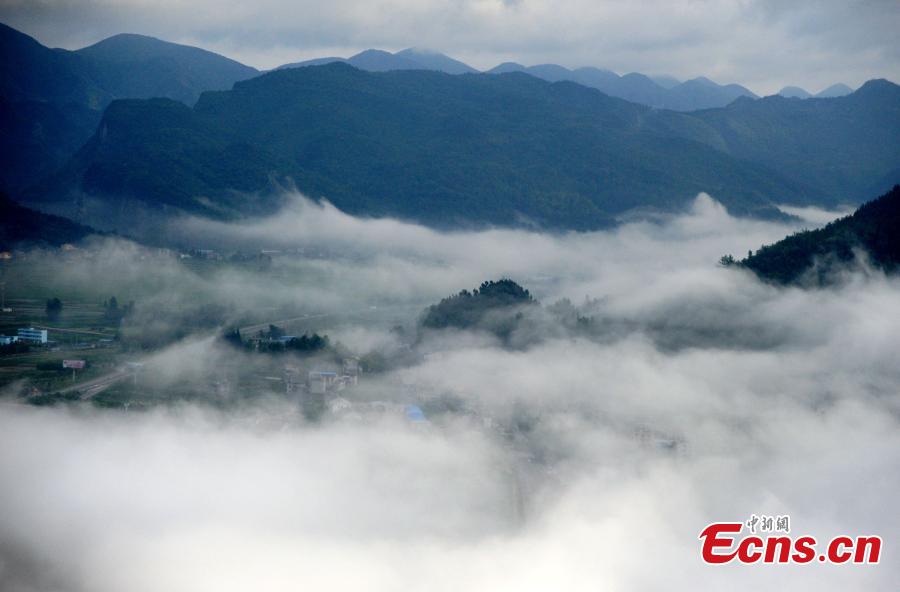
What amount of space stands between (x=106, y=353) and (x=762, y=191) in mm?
44050

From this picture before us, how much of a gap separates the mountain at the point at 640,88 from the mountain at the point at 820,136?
13170 mm

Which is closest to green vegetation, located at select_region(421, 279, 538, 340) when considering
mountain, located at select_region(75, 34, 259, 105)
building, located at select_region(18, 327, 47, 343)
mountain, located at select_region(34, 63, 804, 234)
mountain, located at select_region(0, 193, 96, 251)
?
building, located at select_region(18, 327, 47, 343)

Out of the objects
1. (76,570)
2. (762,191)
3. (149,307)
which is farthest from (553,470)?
(762,191)

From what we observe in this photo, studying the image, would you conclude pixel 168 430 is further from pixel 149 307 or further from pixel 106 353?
pixel 149 307

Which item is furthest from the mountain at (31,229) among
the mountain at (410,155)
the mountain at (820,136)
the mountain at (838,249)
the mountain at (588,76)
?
the mountain at (588,76)

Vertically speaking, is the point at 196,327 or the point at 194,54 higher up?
the point at 194,54

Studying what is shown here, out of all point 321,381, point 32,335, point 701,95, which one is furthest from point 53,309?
point 701,95

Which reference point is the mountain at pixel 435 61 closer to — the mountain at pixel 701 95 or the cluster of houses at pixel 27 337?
the mountain at pixel 701 95

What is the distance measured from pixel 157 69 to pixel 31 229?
57.2 meters

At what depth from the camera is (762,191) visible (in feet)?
187

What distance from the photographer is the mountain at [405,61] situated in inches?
3482

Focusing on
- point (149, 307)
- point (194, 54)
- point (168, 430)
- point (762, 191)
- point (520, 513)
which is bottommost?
point (520, 513)

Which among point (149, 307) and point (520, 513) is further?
point (149, 307)

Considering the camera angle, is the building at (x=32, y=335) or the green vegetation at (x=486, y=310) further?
the green vegetation at (x=486, y=310)
